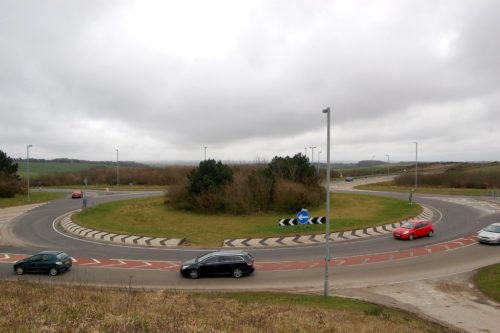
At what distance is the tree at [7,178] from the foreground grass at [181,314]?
2099 inches

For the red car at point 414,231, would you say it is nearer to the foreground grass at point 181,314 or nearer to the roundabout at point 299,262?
the roundabout at point 299,262

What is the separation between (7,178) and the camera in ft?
205

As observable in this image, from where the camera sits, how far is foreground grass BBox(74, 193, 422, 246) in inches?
1262

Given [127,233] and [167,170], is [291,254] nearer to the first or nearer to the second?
[127,233]

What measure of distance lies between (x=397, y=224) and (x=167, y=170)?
76.7 meters

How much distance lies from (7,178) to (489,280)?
220 ft

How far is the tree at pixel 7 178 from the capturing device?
2361 inches

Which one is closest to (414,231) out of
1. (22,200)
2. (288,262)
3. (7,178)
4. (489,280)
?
(489,280)

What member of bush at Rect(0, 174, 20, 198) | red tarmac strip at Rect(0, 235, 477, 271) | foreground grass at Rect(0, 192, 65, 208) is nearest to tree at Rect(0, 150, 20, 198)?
bush at Rect(0, 174, 20, 198)

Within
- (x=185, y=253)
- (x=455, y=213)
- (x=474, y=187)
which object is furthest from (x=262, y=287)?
(x=474, y=187)

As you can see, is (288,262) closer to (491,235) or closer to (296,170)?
(491,235)

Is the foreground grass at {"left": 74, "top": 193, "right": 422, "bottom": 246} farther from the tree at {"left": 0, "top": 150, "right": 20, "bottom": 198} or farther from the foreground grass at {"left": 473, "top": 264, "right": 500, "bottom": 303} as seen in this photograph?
the tree at {"left": 0, "top": 150, "right": 20, "bottom": 198}

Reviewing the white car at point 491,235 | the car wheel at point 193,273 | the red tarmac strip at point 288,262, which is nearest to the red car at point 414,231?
the red tarmac strip at point 288,262

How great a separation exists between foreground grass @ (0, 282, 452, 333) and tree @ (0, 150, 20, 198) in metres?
53.3
